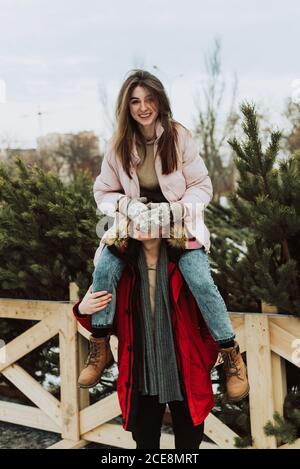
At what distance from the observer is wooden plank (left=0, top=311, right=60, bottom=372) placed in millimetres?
4254

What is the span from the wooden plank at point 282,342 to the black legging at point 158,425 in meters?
0.89

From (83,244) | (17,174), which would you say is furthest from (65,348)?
(17,174)

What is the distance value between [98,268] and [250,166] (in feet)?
3.73

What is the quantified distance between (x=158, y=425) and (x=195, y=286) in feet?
2.26

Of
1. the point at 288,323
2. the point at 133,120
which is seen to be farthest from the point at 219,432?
the point at 133,120

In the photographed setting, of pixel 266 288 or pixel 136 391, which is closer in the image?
pixel 136 391

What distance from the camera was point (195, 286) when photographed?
2453 mm

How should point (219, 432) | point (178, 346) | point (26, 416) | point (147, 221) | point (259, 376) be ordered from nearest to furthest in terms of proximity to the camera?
point (147, 221), point (178, 346), point (259, 376), point (219, 432), point (26, 416)

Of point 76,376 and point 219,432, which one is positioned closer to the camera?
point 219,432

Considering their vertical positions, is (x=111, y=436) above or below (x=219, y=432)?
below

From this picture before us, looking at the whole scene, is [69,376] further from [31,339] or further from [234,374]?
[234,374]

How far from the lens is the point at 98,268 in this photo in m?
2.55

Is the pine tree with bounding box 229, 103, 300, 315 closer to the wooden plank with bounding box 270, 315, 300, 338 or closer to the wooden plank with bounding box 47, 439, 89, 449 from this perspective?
the wooden plank with bounding box 270, 315, 300, 338

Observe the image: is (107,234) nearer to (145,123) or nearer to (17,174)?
(145,123)
